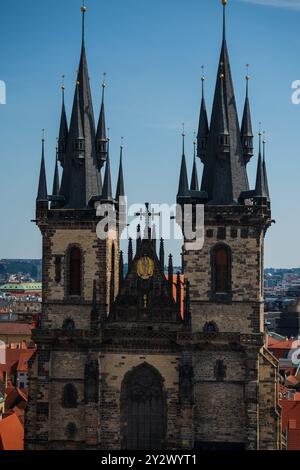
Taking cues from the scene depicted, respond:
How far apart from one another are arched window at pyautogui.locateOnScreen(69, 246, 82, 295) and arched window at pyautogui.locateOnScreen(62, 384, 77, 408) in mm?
5519

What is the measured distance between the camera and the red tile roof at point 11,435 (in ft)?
228

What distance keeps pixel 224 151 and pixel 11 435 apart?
25.1 metres

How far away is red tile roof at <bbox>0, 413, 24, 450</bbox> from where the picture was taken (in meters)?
69.4

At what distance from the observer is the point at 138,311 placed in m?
60.1

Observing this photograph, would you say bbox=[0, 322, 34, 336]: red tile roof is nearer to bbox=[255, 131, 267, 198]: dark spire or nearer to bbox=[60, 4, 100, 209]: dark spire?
bbox=[60, 4, 100, 209]: dark spire

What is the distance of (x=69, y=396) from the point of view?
6053 centimetres

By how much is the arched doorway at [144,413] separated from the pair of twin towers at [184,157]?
34.1ft

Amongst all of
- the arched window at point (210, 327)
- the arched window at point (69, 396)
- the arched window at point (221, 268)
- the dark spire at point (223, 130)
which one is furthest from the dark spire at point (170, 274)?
the arched window at point (69, 396)

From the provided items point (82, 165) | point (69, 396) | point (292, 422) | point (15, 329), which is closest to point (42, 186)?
point (82, 165)

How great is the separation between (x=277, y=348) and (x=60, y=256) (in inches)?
3039

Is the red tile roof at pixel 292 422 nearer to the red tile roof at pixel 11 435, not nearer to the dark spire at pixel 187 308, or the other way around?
the dark spire at pixel 187 308
